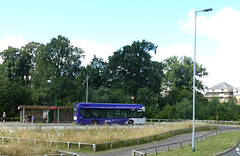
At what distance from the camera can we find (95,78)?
70.6 metres

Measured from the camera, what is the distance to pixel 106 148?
2016 cm

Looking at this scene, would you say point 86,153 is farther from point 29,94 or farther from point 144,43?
point 144,43

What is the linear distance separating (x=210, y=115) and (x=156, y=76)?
697 inches

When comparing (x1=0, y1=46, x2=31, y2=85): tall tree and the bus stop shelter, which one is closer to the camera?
the bus stop shelter

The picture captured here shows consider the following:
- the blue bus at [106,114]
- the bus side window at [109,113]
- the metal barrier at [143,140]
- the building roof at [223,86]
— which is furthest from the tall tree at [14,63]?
the building roof at [223,86]

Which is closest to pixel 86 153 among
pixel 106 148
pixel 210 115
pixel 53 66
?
pixel 106 148

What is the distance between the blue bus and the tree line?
14.2 metres

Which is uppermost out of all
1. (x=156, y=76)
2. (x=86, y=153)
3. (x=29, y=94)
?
(x=156, y=76)

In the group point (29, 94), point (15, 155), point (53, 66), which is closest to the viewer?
point (15, 155)

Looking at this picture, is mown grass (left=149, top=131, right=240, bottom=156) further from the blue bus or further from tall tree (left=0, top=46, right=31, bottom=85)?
tall tree (left=0, top=46, right=31, bottom=85)

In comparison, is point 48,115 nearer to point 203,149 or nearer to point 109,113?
point 109,113

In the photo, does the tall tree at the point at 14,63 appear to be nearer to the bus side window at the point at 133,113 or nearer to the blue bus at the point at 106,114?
the blue bus at the point at 106,114

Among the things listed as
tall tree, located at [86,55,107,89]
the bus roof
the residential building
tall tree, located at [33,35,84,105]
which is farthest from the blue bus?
the residential building

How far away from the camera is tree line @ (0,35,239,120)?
57406 millimetres
